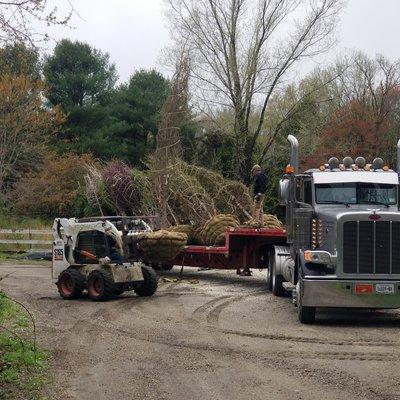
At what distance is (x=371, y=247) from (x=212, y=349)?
4062 mm

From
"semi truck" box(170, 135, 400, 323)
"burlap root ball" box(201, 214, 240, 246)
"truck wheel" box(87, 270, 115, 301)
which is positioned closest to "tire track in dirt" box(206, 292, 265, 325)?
"semi truck" box(170, 135, 400, 323)

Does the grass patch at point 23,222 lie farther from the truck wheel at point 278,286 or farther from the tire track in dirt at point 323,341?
the tire track in dirt at point 323,341

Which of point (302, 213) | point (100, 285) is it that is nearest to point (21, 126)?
point (100, 285)

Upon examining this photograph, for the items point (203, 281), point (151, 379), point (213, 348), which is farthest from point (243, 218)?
point (151, 379)

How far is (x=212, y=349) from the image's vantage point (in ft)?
36.7

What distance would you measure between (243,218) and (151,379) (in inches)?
648

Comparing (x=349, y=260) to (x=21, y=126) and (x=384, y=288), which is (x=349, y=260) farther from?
(x=21, y=126)

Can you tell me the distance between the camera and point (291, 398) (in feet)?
26.9

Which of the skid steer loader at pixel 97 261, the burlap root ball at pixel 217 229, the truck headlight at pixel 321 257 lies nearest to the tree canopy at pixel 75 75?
the burlap root ball at pixel 217 229

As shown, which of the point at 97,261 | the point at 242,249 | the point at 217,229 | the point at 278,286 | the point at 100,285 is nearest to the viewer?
the point at 100,285

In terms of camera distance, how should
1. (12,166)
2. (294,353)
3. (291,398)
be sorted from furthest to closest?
1. (12,166)
2. (294,353)
3. (291,398)

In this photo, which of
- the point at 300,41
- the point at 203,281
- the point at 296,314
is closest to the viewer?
the point at 296,314

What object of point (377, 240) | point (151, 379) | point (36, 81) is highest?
point (36, 81)

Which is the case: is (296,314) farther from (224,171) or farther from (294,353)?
A: (224,171)
